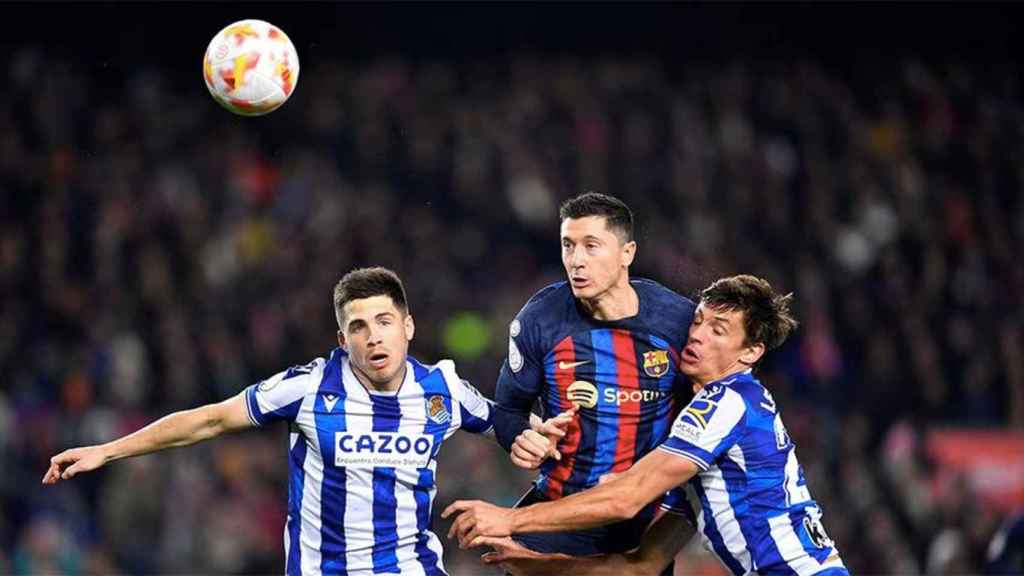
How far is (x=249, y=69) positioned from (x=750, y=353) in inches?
103

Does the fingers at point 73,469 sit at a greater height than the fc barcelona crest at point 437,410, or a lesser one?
lesser

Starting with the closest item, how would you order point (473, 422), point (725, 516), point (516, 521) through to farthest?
1. point (516, 521)
2. point (725, 516)
3. point (473, 422)

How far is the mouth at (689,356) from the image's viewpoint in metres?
5.93

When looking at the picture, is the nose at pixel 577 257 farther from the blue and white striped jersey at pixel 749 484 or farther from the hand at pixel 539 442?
the blue and white striped jersey at pixel 749 484

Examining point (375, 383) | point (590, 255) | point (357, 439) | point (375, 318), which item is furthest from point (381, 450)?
point (590, 255)

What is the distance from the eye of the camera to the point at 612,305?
6070 millimetres

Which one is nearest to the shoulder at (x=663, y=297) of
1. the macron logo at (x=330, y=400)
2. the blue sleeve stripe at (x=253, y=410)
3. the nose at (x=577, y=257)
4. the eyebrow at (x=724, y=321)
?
the eyebrow at (x=724, y=321)

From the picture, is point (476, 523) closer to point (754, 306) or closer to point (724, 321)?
point (724, 321)

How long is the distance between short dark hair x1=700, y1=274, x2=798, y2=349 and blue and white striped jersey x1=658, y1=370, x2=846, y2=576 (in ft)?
0.78

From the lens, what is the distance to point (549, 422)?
18.7 ft

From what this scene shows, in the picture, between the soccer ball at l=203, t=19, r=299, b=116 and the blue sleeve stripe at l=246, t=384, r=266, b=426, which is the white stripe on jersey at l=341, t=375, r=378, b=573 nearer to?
the blue sleeve stripe at l=246, t=384, r=266, b=426

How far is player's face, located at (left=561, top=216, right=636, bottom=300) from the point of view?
19.4 feet

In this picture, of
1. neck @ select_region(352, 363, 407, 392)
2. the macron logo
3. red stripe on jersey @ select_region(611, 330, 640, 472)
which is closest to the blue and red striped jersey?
red stripe on jersey @ select_region(611, 330, 640, 472)

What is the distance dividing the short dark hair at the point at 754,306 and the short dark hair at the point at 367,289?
1312 millimetres
